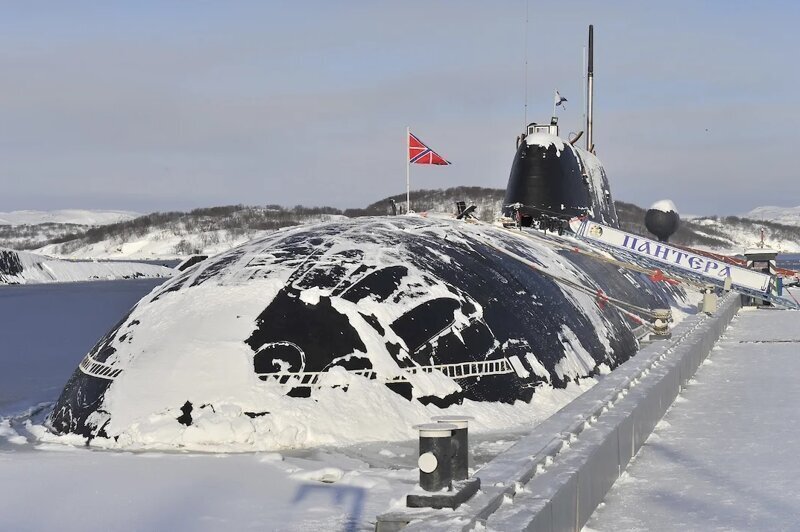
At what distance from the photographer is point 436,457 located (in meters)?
4.58

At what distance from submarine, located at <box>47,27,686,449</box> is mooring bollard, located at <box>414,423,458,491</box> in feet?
14.5

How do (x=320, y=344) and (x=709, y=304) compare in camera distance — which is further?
(x=709, y=304)

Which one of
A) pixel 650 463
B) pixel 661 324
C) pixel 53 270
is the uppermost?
pixel 661 324

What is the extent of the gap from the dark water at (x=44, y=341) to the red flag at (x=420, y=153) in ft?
23.6

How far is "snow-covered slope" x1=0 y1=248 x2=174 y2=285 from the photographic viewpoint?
97519 millimetres

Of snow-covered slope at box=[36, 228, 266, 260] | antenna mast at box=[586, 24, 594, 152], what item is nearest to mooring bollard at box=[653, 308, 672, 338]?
antenna mast at box=[586, 24, 594, 152]

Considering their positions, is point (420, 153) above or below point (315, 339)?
above

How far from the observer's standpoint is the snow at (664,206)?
3036 centimetres

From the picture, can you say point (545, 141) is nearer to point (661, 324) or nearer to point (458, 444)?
point (661, 324)

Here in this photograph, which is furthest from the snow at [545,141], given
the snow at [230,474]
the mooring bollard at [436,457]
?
the mooring bollard at [436,457]

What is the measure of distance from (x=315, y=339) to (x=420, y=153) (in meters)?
7.90

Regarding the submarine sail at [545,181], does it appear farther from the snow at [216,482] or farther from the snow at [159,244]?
the snow at [159,244]

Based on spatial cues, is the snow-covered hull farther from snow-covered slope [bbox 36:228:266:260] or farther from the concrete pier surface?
snow-covered slope [bbox 36:228:266:260]

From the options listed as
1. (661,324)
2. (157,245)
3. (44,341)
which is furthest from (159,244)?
(661,324)
